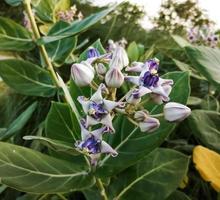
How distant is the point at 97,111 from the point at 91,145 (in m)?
0.03

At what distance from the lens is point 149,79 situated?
44 cm

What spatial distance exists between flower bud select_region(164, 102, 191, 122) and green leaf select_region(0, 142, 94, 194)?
108 millimetres

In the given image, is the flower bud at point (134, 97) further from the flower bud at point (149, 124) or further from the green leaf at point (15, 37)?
the green leaf at point (15, 37)

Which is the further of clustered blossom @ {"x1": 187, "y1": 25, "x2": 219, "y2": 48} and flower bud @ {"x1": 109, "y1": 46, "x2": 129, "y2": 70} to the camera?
clustered blossom @ {"x1": 187, "y1": 25, "x2": 219, "y2": 48}

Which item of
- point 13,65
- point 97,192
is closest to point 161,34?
point 13,65

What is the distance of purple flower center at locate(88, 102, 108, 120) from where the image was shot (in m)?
0.42

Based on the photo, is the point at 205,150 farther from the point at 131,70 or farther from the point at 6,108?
the point at 6,108

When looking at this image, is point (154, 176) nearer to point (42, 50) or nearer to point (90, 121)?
point (90, 121)

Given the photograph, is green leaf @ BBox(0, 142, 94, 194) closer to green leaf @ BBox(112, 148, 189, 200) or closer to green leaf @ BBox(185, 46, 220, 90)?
green leaf @ BBox(112, 148, 189, 200)

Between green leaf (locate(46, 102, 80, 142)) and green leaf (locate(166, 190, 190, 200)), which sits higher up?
green leaf (locate(46, 102, 80, 142))

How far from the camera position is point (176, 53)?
1028 millimetres

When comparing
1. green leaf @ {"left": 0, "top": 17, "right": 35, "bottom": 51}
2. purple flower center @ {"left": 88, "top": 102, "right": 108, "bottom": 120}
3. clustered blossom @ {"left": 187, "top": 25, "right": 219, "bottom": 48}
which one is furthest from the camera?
clustered blossom @ {"left": 187, "top": 25, "right": 219, "bottom": 48}

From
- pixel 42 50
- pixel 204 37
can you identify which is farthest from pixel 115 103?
pixel 204 37

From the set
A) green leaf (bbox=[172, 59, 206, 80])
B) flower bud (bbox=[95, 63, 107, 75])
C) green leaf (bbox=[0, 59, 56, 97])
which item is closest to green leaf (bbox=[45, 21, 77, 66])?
green leaf (bbox=[0, 59, 56, 97])
